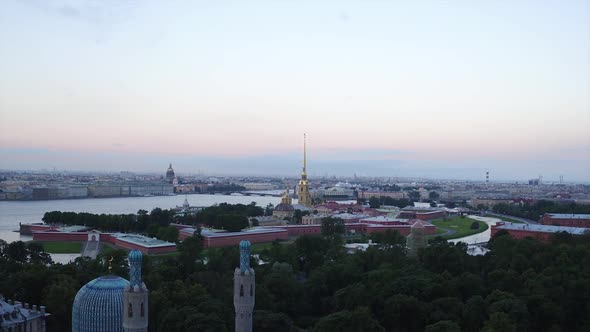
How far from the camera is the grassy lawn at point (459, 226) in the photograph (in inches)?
1819

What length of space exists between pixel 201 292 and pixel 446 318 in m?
6.90

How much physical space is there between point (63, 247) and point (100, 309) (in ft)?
85.6

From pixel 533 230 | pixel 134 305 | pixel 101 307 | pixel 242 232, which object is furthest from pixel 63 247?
pixel 533 230

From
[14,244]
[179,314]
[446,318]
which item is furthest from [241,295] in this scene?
[14,244]

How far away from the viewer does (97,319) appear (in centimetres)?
1172

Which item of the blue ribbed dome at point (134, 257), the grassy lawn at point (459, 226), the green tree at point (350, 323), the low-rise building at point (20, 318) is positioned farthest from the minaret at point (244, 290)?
the grassy lawn at point (459, 226)

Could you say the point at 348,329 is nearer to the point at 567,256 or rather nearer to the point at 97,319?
the point at 97,319

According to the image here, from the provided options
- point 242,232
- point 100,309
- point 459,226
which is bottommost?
point 459,226

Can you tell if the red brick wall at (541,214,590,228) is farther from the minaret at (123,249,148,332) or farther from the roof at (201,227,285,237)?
the minaret at (123,249,148,332)

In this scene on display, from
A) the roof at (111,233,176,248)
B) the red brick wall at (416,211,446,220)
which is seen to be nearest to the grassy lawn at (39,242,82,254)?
the roof at (111,233,176,248)

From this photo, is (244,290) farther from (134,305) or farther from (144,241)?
(144,241)

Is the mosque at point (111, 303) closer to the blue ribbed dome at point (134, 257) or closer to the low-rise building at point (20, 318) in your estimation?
the blue ribbed dome at point (134, 257)

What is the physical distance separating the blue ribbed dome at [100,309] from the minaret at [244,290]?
2.15 m

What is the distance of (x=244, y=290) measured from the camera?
39.4ft
